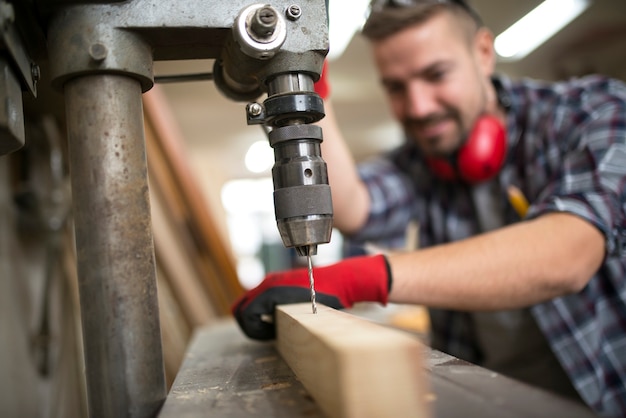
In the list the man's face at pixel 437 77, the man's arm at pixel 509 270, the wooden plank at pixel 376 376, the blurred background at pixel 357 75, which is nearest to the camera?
the wooden plank at pixel 376 376

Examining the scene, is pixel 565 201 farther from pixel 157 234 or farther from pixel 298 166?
pixel 157 234

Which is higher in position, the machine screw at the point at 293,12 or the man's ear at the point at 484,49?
the man's ear at the point at 484,49

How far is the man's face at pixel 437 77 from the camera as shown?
151 centimetres

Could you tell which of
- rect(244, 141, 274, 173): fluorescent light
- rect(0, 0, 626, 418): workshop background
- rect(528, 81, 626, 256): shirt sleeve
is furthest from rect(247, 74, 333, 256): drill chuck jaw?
rect(244, 141, 274, 173): fluorescent light

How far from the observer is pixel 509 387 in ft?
1.69

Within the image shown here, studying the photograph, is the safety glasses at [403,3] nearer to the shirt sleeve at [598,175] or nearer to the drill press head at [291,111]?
the shirt sleeve at [598,175]

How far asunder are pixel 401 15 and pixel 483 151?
1.66 feet

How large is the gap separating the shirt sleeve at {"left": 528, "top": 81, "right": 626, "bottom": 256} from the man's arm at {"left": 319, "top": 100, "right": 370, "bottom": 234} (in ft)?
1.92

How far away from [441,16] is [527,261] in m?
0.93

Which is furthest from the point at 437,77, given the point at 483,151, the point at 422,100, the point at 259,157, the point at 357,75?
the point at 259,157

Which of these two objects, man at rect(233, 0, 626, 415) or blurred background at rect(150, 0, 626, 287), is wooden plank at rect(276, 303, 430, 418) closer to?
man at rect(233, 0, 626, 415)

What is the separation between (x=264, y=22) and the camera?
1.88 feet

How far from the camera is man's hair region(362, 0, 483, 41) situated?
1.51 m

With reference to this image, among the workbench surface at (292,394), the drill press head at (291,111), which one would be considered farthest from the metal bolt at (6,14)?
the workbench surface at (292,394)
